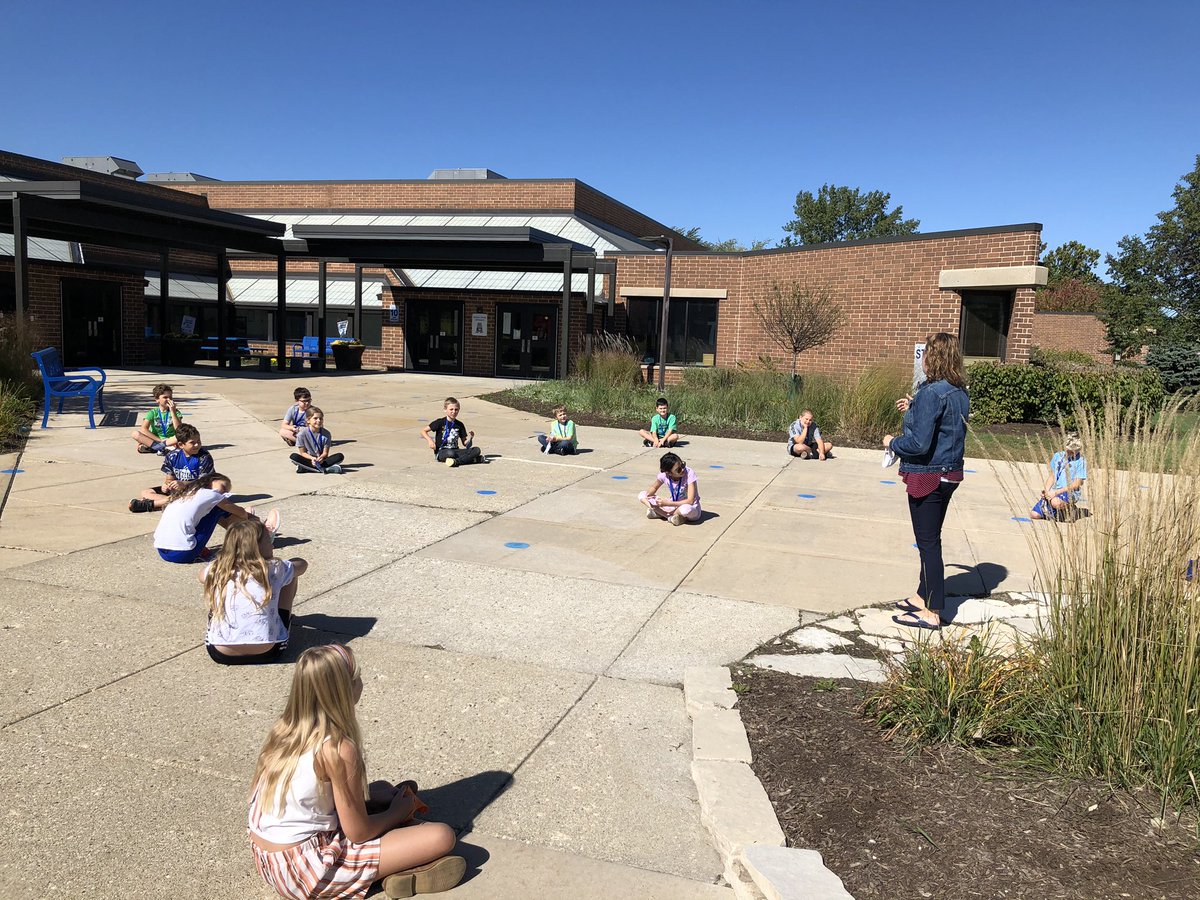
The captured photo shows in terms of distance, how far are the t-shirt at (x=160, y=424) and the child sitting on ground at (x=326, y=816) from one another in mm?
9255

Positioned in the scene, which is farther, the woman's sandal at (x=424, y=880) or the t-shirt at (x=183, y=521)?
the t-shirt at (x=183, y=521)

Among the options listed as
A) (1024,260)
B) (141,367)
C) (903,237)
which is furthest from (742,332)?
(141,367)

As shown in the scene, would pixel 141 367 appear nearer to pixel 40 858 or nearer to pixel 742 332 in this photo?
pixel 742 332

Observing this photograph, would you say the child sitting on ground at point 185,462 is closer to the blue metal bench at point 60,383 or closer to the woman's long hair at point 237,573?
the woman's long hair at point 237,573

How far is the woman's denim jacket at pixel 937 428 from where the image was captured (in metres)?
5.44

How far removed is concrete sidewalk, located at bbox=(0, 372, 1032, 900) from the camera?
3.19 meters

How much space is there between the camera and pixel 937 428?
5492 mm

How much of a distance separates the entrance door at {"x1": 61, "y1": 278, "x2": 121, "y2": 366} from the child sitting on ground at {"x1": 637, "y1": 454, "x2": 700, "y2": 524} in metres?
22.7

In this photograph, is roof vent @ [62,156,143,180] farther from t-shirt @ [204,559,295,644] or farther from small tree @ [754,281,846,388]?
t-shirt @ [204,559,295,644]

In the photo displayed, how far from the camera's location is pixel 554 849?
320 centimetres

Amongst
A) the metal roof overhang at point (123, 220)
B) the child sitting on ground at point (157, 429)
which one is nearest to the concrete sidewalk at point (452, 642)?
the child sitting on ground at point (157, 429)

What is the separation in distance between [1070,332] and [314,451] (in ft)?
150

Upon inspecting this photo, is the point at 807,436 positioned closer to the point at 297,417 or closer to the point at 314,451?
the point at 314,451

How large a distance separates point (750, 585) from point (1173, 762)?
11.7ft
